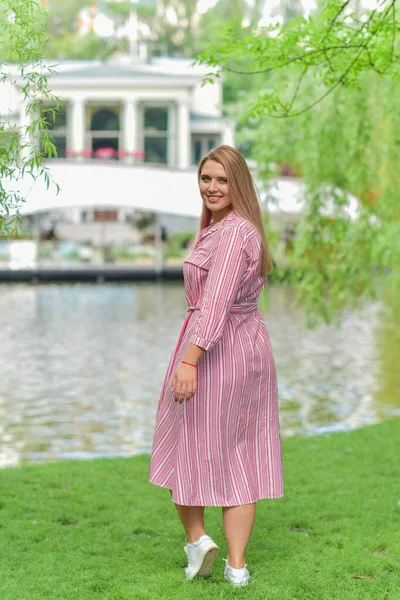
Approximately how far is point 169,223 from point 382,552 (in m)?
30.7

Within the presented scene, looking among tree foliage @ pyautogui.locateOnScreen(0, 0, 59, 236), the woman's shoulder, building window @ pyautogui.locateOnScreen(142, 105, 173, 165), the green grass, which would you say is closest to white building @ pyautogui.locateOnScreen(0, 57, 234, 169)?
building window @ pyautogui.locateOnScreen(142, 105, 173, 165)

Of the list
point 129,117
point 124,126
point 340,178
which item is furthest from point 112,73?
point 340,178

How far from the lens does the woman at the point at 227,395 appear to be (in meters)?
3.86

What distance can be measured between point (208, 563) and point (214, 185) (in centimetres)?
145

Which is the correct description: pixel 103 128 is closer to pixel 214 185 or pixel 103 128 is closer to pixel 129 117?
pixel 129 117

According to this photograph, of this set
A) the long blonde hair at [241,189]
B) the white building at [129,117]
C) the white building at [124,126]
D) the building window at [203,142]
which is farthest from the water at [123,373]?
the building window at [203,142]

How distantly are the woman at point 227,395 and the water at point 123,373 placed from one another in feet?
14.0

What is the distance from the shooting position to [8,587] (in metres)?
3.96

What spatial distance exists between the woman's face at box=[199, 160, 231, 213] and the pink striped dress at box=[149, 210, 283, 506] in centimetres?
7

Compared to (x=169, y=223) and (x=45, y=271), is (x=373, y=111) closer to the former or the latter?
(x=45, y=271)

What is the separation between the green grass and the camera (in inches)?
156

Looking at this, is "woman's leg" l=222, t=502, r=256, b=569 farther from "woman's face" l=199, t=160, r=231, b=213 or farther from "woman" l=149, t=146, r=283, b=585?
"woman's face" l=199, t=160, r=231, b=213

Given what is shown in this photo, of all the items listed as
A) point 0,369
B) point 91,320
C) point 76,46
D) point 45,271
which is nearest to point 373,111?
point 0,369

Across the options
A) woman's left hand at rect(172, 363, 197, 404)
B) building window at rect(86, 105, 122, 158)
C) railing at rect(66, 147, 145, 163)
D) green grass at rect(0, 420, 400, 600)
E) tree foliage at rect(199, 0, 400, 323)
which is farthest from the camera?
building window at rect(86, 105, 122, 158)
